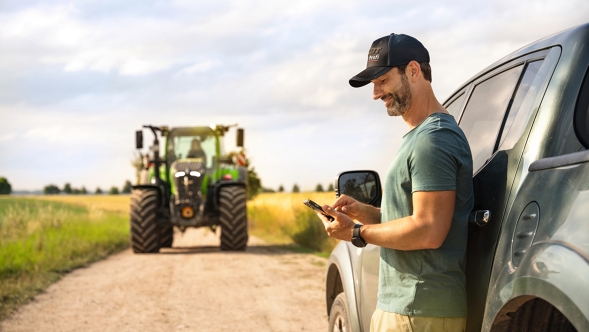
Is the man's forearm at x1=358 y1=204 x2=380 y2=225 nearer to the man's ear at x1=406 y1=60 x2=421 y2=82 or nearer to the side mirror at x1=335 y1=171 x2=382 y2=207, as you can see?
the side mirror at x1=335 y1=171 x2=382 y2=207

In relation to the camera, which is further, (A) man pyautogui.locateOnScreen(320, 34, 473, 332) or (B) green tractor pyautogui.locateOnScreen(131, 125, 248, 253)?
(B) green tractor pyautogui.locateOnScreen(131, 125, 248, 253)

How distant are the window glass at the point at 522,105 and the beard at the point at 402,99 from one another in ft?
1.24

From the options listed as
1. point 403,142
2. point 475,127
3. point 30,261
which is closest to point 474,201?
point 403,142

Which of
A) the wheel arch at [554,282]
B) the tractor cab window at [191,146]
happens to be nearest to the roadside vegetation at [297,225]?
the tractor cab window at [191,146]

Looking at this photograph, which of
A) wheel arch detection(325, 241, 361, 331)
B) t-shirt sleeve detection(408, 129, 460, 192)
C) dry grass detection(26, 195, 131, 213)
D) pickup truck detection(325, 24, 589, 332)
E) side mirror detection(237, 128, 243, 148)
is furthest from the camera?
dry grass detection(26, 195, 131, 213)

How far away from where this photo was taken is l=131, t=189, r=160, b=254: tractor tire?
15.5 meters

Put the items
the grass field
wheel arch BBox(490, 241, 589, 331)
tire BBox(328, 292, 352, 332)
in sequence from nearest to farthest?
wheel arch BBox(490, 241, 589, 331), tire BBox(328, 292, 352, 332), the grass field

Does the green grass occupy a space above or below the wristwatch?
below

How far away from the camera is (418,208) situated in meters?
2.52

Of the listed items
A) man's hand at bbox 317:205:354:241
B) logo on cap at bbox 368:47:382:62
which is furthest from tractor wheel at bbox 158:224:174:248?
logo on cap at bbox 368:47:382:62

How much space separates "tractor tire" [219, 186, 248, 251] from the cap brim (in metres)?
13.0

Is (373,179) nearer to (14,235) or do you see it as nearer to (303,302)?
(303,302)

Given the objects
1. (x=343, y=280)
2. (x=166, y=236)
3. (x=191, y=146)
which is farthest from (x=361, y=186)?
(x=166, y=236)

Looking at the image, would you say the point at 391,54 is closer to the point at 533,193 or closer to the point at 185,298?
the point at 533,193
